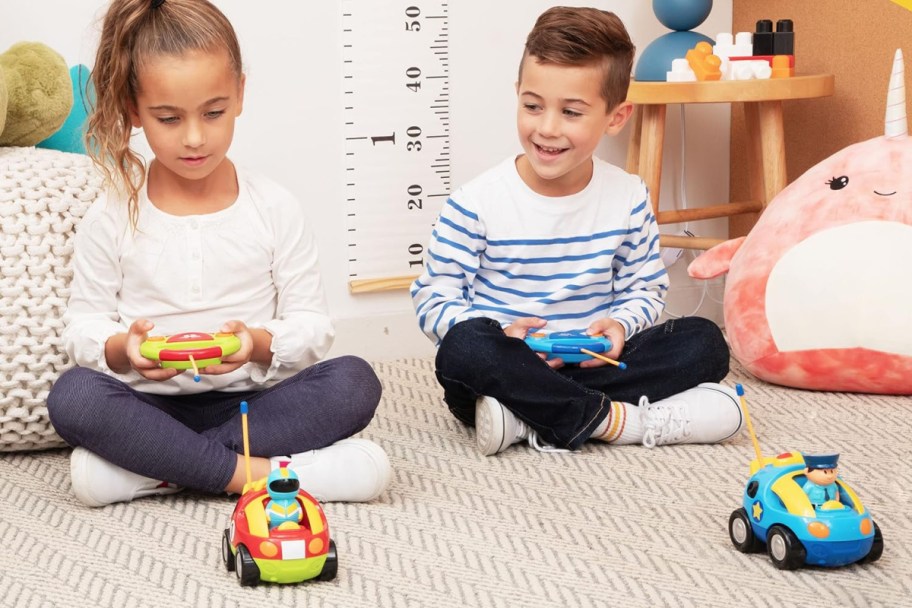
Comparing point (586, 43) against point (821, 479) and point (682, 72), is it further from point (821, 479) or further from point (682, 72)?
point (821, 479)

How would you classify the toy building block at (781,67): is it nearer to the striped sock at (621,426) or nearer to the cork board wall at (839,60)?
the cork board wall at (839,60)

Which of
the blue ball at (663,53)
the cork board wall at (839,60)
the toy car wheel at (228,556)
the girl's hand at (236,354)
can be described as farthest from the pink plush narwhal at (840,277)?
the toy car wheel at (228,556)

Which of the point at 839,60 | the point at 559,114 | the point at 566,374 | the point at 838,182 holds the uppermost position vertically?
the point at 839,60

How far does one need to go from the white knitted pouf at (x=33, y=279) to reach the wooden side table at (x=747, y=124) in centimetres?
98

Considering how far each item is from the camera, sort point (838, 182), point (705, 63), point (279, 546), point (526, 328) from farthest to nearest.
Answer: point (705, 63) → point (838, 182) → point (526, 328) → point (279, 546)

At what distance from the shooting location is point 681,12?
6.91 feet

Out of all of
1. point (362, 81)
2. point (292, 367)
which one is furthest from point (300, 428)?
point (362, 81)

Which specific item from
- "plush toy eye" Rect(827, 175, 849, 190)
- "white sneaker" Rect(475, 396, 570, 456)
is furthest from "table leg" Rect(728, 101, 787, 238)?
"white sneaker" Rect(475, 396, 570, 456)

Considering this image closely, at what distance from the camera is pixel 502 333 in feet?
5.04

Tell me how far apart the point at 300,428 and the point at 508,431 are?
0.99 feet

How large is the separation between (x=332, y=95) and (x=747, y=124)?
0.77 meters

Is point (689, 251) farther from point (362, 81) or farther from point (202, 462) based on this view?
point (202, 462)

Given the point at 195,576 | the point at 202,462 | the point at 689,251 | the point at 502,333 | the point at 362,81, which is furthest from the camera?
the point at 689,251

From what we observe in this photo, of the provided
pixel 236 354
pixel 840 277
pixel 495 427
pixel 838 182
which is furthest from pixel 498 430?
pixel 838 182
